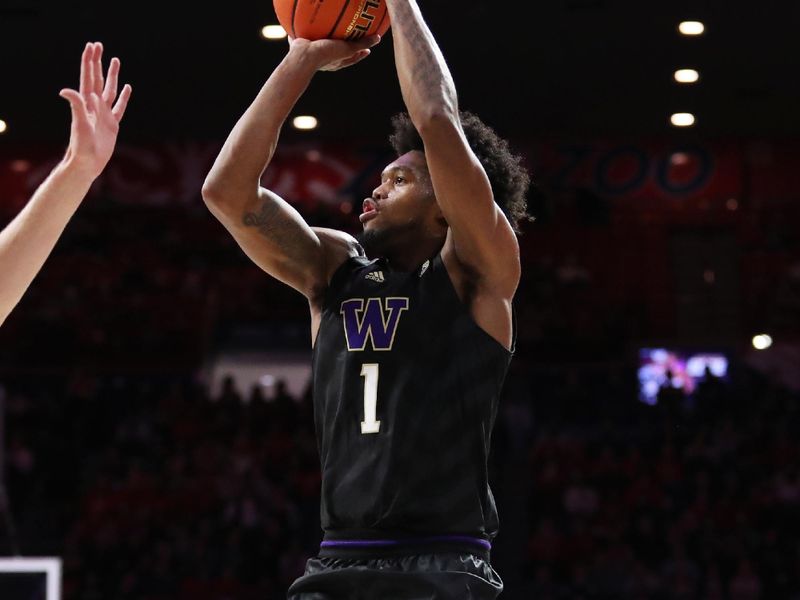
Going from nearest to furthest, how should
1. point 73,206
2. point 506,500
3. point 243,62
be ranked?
point 73,206 → point 506,500 → point 243,62

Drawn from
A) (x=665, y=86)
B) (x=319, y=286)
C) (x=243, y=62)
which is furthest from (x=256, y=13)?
(x=319, y=286)

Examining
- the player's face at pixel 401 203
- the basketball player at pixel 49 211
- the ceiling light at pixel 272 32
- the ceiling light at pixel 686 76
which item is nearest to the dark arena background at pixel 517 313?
the ceiling light at pixel 686 76

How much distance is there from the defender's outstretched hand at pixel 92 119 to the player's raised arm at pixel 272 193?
0.56 meters

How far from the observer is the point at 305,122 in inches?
720

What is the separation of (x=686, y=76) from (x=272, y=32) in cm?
493

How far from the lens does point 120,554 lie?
1316cm

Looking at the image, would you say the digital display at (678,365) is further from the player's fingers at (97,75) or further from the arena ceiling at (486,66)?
the player's fingers at (97,75)

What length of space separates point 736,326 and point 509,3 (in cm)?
663

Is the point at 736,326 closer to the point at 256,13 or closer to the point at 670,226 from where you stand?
the point at 670,226

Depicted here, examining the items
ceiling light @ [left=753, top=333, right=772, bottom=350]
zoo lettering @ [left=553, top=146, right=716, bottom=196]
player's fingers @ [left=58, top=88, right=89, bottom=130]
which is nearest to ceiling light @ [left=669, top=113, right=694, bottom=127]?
zoo lettering @ [left=553, top=146, right=716, bottom=196]

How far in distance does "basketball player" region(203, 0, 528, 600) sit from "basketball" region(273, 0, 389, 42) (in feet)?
0.15

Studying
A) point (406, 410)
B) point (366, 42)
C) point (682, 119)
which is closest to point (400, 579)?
point (406, 410)

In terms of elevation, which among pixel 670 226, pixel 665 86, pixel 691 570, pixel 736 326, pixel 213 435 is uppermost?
pixel 665 86

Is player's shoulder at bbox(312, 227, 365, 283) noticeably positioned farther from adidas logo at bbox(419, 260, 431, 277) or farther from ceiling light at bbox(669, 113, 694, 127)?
ceiling light at bbox(669, 113, 694, 127)
